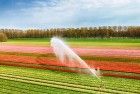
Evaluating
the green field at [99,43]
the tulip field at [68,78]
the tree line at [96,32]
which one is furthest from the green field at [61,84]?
the tree line at [96,32]

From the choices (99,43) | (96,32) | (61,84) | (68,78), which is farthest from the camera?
(96,32)

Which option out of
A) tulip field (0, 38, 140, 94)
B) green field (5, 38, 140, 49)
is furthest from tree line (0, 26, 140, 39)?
tulip field (0, 38, 140, 94)

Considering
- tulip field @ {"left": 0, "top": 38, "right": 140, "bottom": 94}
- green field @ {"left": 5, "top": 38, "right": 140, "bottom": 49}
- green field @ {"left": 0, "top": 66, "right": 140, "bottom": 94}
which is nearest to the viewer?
green field @ {"left": 0, "top": 66, "right": 140, "bottom": 94}

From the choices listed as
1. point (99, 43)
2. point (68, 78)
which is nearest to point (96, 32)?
point (99, 43)

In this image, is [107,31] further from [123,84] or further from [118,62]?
[123,84]

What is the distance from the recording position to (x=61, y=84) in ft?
67.5

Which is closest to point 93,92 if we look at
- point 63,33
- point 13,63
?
point 13,63

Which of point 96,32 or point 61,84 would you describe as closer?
point 61,84

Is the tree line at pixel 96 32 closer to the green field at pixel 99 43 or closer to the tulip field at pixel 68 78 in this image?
the green field at pixel 99 43

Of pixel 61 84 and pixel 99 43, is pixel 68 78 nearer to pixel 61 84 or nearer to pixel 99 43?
pixel 61 84

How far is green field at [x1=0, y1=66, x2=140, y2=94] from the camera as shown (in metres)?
18.7

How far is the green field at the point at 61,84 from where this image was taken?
1872 cm

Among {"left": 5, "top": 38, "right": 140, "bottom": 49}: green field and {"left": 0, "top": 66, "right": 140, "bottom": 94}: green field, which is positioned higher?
{"left": 5, "top": 38, "right": 140, "bottom": 49}: green field

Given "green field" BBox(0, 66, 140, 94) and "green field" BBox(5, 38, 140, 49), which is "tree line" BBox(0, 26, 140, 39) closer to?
"green field" BBox(5, 38, 140, 49)
